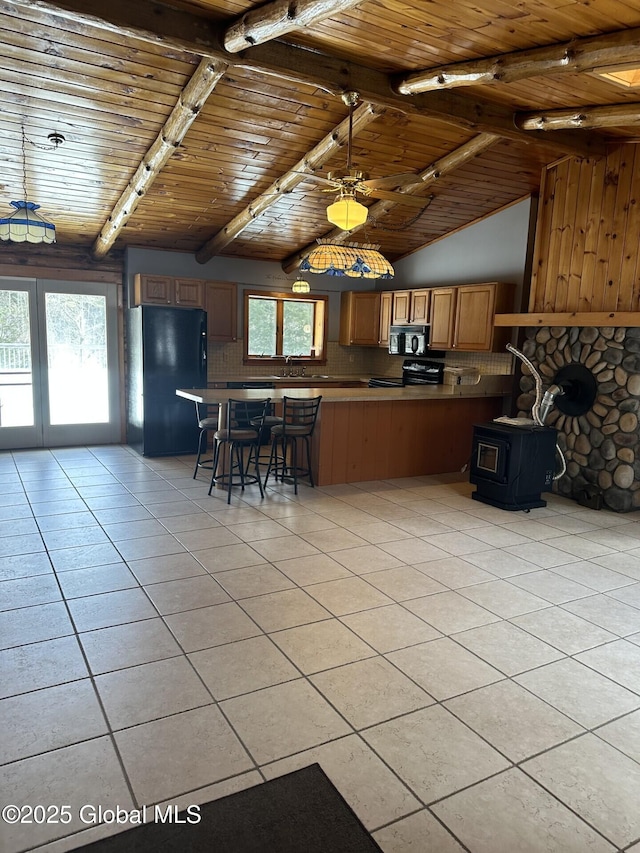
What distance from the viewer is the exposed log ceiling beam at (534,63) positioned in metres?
3.29

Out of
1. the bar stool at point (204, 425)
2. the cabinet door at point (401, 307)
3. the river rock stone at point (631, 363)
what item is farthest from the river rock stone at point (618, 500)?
the bar stool at point (204, 425)

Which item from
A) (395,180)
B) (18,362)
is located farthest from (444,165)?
(18,362)

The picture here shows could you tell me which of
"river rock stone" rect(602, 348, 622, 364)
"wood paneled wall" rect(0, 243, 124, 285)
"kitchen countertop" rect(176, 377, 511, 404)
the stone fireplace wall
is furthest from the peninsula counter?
"wood paneled wall" rect(0, 243, 124, 285)

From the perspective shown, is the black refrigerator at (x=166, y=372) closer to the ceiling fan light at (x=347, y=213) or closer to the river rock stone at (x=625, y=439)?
the ceiling fan light at (x=347, y=213)

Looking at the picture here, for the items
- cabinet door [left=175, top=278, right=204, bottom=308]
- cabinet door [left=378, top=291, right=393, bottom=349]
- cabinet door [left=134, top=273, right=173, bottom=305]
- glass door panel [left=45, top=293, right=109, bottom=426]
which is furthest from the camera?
cabinet door [left=378, top=291, right=393, bottom=349]

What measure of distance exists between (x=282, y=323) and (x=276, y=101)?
399 centimetres

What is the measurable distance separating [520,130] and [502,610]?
3.87 m

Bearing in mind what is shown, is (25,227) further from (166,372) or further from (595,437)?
(595,437)

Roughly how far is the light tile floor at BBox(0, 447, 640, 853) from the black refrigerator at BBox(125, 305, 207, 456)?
233cm

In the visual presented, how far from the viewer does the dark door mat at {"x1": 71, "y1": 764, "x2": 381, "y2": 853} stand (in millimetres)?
1699

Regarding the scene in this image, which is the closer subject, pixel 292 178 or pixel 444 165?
pixel 292 178

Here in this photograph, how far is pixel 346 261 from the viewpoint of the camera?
4.48 metres

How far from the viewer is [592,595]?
11.5ft

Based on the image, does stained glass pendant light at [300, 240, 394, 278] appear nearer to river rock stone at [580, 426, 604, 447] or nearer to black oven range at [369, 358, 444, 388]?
river rock stone at [580, 426, 604, 447]
